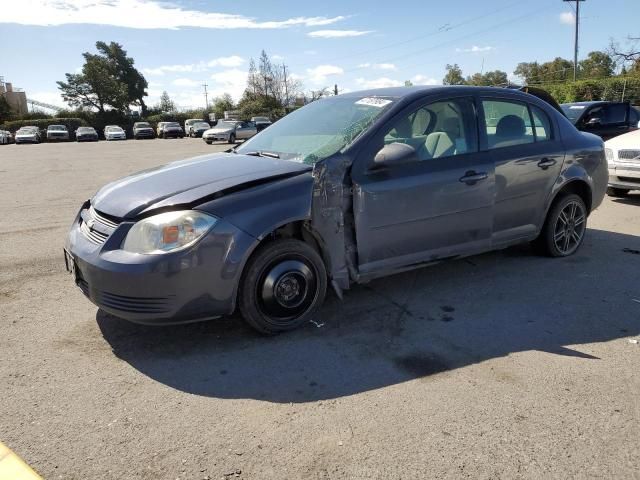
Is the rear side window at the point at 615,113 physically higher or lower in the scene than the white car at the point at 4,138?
lower

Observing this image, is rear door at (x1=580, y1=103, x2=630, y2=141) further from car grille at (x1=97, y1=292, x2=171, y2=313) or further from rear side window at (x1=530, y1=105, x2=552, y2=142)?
car grille at (x1=97, y1=292, x2=171, y2=313)

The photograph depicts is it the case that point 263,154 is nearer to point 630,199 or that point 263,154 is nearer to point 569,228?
point 569,228

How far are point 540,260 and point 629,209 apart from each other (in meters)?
3.79

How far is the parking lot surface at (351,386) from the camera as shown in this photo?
2.42 meters

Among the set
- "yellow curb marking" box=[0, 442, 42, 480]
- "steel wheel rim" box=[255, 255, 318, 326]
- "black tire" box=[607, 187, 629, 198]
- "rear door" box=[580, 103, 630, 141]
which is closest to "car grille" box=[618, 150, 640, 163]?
"black tire" box=[607, 187, 629, 198]

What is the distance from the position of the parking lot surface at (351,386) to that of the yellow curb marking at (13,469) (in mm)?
48

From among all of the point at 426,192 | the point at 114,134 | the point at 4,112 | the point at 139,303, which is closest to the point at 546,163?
the point at 426,192

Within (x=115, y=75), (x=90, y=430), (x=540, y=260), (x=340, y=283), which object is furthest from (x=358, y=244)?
(x=115, y=75)

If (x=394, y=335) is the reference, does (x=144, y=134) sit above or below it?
above

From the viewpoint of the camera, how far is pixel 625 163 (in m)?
8.29

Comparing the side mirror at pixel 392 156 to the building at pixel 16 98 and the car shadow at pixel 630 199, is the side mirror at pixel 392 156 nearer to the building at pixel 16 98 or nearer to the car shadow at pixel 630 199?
the car shadow at pixel 630 199

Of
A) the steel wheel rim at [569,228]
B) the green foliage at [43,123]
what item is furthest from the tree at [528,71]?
the steel wheel rim at [569,228]

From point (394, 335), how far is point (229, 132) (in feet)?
104

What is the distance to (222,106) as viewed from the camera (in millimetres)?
70062
